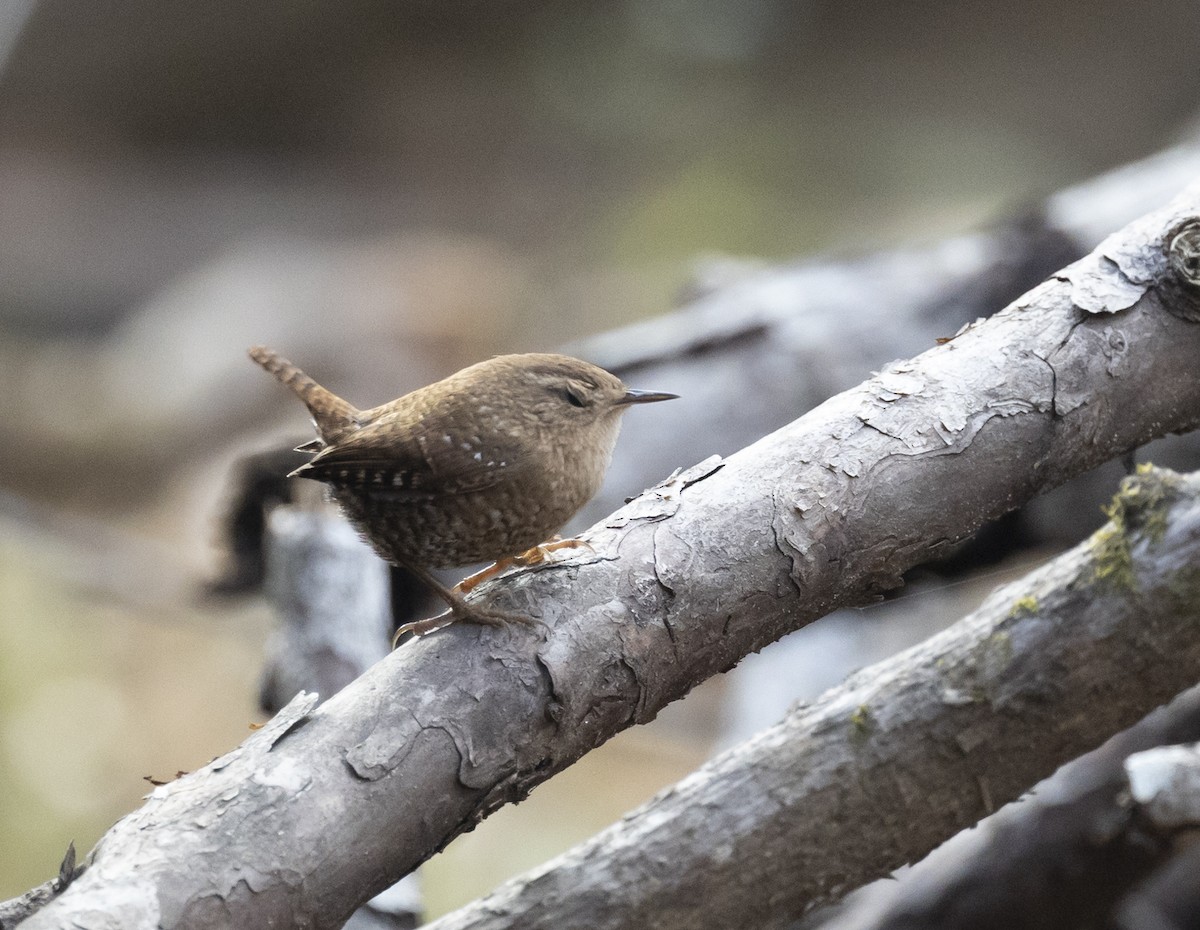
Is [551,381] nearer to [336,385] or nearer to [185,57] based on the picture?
[336,385]

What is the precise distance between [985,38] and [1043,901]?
408 inches

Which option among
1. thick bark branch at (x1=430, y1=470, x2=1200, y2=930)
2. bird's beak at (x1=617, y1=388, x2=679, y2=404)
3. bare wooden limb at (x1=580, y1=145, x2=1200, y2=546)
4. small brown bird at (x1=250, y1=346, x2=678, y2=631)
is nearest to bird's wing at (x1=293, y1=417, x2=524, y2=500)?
small brown bird at (x1=250, y1=346, x2=678, y2=631)

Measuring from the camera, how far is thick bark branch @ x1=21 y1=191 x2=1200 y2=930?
1714mm

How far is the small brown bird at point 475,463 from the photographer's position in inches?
87.2

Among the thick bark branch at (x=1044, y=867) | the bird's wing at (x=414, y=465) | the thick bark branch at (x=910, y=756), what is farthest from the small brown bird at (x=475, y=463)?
the thick bark branch at (x=1044, y=867)

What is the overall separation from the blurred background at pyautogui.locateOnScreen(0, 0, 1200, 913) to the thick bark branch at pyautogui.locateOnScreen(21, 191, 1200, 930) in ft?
15.2

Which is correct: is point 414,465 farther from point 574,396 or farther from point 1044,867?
point 1044,867

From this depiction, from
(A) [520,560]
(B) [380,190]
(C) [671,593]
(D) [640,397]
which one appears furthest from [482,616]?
(B) [380,190]

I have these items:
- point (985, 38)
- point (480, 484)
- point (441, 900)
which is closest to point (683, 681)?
point (480, 484)

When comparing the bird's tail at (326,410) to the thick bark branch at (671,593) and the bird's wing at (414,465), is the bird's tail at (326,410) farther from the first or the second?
the thick bark branch at (671,593)

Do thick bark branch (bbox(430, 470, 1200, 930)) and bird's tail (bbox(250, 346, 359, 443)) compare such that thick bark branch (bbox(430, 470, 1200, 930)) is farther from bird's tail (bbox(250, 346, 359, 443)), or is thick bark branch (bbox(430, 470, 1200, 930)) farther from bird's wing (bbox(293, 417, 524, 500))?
bird's tail (bbox(250, 346, 359, 443))

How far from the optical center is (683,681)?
2.04 metres

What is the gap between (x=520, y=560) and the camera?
8.10 feet

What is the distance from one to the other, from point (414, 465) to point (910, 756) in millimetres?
1172
